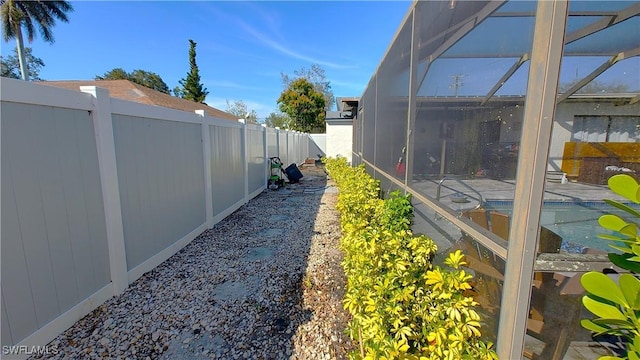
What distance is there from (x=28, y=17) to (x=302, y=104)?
23482mm

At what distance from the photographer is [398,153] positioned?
2932 millimetres

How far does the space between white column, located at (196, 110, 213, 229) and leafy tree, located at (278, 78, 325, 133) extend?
22134mm

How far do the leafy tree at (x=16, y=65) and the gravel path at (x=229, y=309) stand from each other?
3950 cm

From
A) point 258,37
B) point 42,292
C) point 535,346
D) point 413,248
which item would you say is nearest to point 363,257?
point 413,248

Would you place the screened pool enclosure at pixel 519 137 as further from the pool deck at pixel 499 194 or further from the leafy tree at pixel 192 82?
the leafy tree at pixel 192 82

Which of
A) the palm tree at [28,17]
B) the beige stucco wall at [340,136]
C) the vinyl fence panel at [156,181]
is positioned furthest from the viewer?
the palm tree at [28,17]

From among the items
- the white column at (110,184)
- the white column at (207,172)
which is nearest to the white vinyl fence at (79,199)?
the white column at (110,184)

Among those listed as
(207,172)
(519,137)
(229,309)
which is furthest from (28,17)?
(519,137)

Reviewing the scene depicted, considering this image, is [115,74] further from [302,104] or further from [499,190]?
[499,190]

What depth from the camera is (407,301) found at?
1724mm

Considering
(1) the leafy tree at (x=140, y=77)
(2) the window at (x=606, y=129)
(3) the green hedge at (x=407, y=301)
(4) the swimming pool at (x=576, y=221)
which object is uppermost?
(1) the leafy tree at (x=140, y=77)

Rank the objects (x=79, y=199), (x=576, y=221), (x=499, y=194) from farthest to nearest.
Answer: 1. (x=576, y=221)
2. (x=79, y=199)
3. (x=499, y=194)

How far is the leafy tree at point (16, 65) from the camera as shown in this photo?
96.0 ft

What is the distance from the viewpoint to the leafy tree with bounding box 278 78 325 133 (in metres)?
26.1
